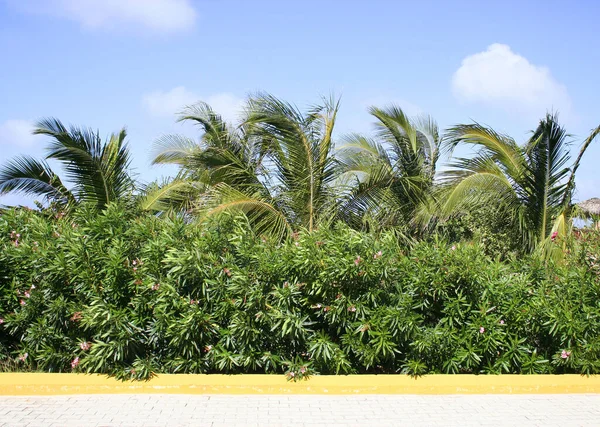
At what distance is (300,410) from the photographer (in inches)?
226

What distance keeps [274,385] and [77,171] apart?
276 inches

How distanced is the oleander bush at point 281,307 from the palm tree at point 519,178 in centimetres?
396

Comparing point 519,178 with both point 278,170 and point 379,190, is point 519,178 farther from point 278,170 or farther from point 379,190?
point 278,170

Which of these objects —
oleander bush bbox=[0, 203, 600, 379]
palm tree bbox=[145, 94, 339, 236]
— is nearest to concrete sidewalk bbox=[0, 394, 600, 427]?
oleander bush bbox=[0, 203, 600, 379]

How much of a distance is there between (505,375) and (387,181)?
4.71 m

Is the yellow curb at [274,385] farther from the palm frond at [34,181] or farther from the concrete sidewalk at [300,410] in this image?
the palm frond at [34,181]

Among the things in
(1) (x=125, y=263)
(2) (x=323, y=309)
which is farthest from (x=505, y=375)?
(1) (x=125, y=263)

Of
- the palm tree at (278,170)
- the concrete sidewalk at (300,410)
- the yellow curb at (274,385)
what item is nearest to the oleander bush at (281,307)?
the yellow curb at (274,385)

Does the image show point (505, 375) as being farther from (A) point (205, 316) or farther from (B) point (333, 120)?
(B) point (333, 120)

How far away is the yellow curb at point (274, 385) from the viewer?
20.4 feet

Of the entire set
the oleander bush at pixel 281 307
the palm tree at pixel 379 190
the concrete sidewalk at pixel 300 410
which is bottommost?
the concrete sidewalk at pixel 300 410

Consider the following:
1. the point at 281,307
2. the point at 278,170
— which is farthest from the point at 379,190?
the point at 281,307

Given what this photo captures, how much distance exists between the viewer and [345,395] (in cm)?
618

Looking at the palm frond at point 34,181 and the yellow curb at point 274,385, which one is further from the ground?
the palm frond at point 34,181
